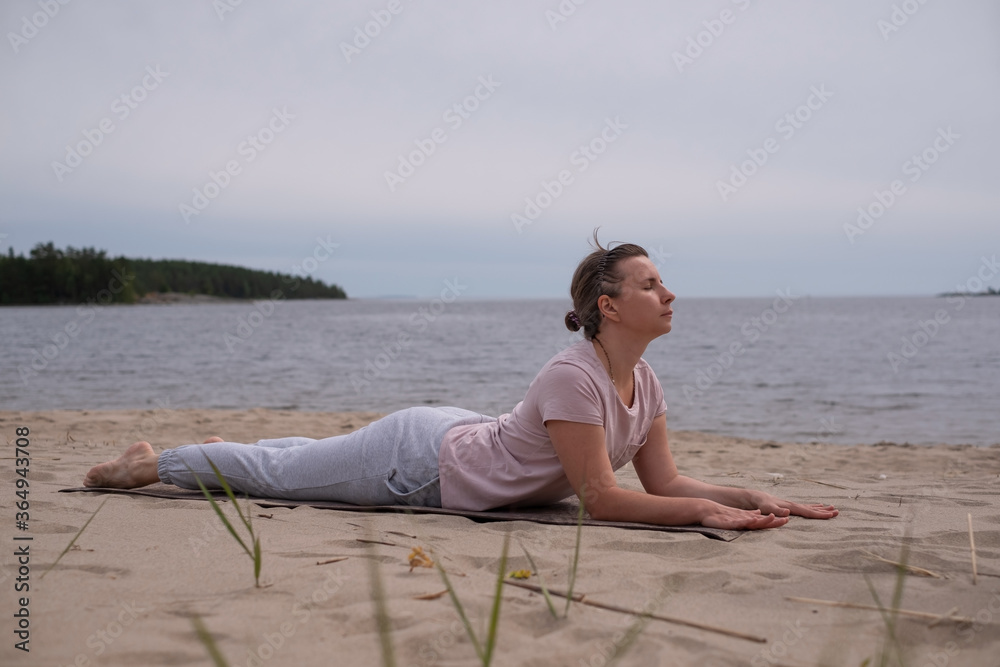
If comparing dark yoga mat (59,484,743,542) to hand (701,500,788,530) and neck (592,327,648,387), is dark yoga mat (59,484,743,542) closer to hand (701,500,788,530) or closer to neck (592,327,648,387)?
hand (701,500,788,530)

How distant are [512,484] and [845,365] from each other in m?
17.8

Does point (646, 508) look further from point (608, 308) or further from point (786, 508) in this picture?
point (608, 308)

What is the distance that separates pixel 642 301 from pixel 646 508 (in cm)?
92

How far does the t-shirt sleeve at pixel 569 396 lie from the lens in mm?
3100

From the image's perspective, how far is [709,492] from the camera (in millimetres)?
3602

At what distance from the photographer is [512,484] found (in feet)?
11.3

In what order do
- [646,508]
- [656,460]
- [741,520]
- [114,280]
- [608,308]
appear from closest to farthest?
[741,520] → [646,508] → [608,308] → [656,460] → [114,280]

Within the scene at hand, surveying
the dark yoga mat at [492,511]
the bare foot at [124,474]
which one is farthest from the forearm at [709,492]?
the bare foot at [124,474]

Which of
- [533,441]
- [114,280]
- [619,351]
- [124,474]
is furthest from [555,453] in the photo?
[114,280]

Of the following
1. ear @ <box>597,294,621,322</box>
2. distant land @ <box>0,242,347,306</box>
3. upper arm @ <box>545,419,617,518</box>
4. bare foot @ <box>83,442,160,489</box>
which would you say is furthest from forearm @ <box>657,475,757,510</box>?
distant land @ <box>0,242,347,306</box>

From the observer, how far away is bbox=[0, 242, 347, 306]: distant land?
186 feet

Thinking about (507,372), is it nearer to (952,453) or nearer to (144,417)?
(144,417)

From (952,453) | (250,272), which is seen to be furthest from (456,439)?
(250,272)

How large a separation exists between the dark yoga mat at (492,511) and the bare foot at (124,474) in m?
0.05
